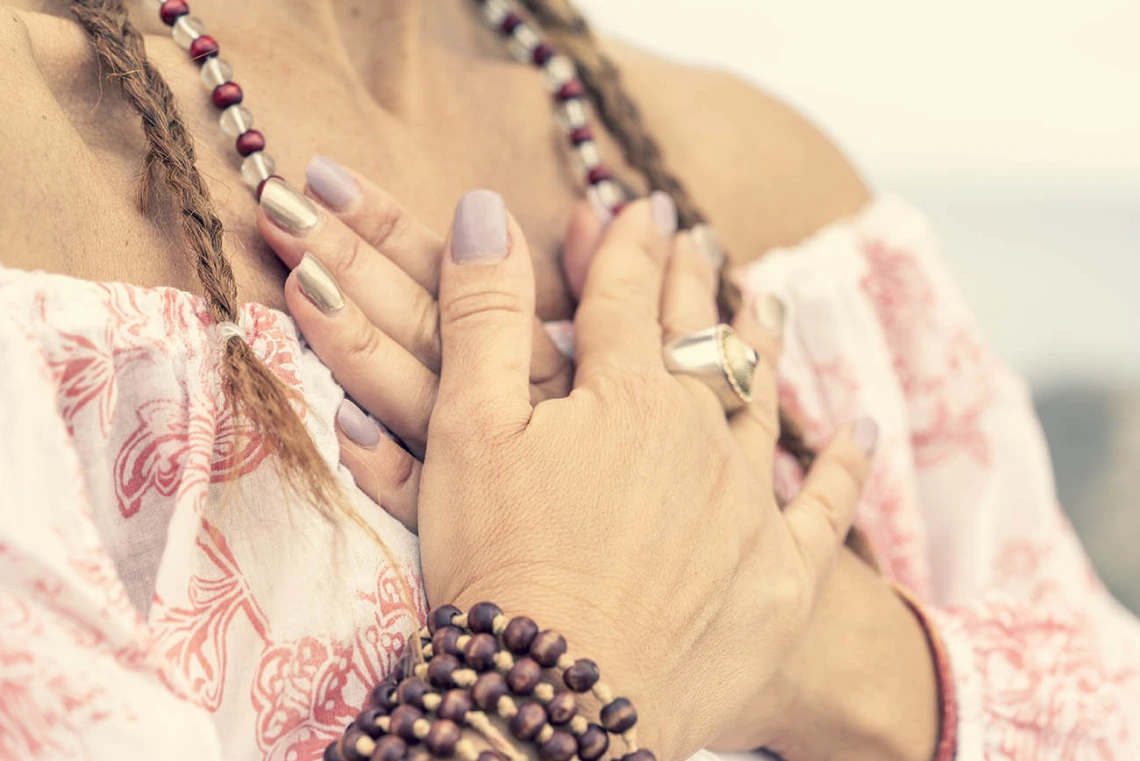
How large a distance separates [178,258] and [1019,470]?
855 millimetres

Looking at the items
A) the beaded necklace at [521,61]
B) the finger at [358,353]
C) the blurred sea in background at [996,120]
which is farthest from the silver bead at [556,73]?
the blurred sea in background at [996,120]

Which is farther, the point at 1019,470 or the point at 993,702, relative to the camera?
the point at 1019,470

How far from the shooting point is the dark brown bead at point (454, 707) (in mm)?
507

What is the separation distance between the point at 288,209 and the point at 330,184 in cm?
4

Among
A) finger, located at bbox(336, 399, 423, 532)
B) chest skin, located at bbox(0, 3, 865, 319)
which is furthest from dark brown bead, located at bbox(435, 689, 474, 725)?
chest skin, located at bbox(0, 3, 865, 319)

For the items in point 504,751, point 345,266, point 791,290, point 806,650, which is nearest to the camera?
point 504,751

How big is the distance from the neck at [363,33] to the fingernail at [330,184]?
18cm

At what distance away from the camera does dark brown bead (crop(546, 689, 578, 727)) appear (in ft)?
1.71

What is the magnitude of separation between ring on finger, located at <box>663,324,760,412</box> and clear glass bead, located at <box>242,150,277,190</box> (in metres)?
0.30

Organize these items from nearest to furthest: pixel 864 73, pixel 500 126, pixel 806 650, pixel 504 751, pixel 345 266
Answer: pixel 504 751
pixel 345 266
pixel 806 650
pixel 500 126
pixel 864 73

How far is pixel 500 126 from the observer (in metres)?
0.91

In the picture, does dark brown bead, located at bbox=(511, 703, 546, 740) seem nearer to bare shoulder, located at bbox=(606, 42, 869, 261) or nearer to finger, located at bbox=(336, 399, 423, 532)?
finger, located at bbox=(336, 399, 423, 532)

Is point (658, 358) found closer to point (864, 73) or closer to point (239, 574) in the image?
point (239, 574)

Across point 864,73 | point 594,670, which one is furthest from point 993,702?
point 864,73
